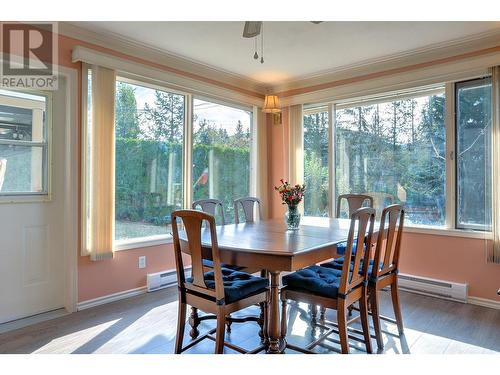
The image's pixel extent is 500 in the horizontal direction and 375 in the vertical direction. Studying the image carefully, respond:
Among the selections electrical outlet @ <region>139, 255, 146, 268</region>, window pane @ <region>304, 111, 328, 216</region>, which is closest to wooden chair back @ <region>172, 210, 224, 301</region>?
electrical outlet @ <region>139, 255, 146, 268</region>

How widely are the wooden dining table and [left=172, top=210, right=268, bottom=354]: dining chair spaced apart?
0.25ft

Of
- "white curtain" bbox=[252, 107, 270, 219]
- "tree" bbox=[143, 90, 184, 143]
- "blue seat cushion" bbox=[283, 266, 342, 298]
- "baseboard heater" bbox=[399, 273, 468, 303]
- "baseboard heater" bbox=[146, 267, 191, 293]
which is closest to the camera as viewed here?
"blue seat cushion" bbox=[283, 266, 342, 298]

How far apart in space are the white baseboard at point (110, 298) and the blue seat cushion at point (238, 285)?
144 cm

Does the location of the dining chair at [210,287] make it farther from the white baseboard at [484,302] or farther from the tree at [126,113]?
the white baseboard at [484,302]

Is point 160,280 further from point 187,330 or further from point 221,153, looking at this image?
point 221,153

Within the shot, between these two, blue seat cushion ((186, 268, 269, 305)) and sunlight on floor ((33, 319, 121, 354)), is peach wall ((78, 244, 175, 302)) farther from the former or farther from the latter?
blue seat cushion ((186, 268, 269, 305))

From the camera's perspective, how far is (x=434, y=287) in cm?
345

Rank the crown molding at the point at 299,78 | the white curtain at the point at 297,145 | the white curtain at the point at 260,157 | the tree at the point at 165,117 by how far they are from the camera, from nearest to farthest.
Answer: the crown molding at the point at 299,78 < the tree at the point at 165,117 < the white curtain at the point at 297,145 < the white curtain at the point at 260,157

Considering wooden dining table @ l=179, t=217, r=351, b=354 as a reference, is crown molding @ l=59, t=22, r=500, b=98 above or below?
above

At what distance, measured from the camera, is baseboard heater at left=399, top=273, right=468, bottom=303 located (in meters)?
3.30

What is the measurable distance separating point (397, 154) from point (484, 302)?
1.68m

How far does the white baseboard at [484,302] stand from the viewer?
3.14 m

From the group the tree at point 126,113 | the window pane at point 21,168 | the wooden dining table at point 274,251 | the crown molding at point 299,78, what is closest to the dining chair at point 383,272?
the wooden dining table at point 274,251
